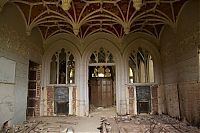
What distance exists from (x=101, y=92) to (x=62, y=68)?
430 centimetres

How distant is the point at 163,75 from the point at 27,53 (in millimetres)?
6194

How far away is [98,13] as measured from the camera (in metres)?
7.54

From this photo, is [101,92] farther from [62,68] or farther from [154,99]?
A: [154,99]

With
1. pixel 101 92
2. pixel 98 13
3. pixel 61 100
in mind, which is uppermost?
pixel 98 13

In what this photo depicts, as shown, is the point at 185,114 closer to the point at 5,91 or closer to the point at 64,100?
the point at 64,100

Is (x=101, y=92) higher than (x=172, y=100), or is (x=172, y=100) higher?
(x=101, y=92)

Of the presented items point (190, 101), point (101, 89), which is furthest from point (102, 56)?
point (190, 101)

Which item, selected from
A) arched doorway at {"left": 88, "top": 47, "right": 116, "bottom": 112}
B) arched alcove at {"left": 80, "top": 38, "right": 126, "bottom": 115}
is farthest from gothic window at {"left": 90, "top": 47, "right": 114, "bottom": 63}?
arched doorway at {"left": 88, "top": 47, "right": 116, "bottom": 112}

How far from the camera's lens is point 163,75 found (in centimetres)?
920

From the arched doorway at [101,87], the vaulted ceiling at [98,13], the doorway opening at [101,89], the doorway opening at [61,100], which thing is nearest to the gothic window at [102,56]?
the vaulted ceiling at [98,13]

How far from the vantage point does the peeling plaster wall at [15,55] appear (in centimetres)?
580

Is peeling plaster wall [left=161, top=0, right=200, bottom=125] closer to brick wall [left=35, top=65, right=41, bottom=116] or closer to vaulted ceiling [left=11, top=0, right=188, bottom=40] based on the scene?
vaulted ceiling [left=11, top=0, right=188, bottom=40]

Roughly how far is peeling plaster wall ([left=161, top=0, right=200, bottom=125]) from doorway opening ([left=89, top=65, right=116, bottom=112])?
5191 millimetres

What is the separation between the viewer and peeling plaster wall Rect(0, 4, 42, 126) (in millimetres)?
5801
